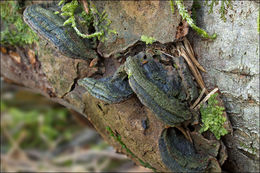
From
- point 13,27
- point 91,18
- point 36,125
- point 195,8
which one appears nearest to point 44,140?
point 36,125

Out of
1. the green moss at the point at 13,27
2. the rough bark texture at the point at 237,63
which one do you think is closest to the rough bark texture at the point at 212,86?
the rough bark texture at the point at 237,63

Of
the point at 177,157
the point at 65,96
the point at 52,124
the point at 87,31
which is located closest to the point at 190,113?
the point at 177,157

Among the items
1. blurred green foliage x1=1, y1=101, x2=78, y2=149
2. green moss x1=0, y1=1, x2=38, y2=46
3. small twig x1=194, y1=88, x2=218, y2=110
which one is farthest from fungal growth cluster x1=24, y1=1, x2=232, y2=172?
blurred green foliage x1=1, y1=101, x2=78, y2=149

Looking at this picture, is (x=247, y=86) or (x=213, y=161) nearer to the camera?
(x=247, y=86)

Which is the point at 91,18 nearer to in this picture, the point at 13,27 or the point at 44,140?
the point at 13,27

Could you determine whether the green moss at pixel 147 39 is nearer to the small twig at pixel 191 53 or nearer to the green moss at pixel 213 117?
the small twig at pixel 191 53

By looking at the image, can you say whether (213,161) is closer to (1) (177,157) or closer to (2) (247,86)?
(1) (177,157)
